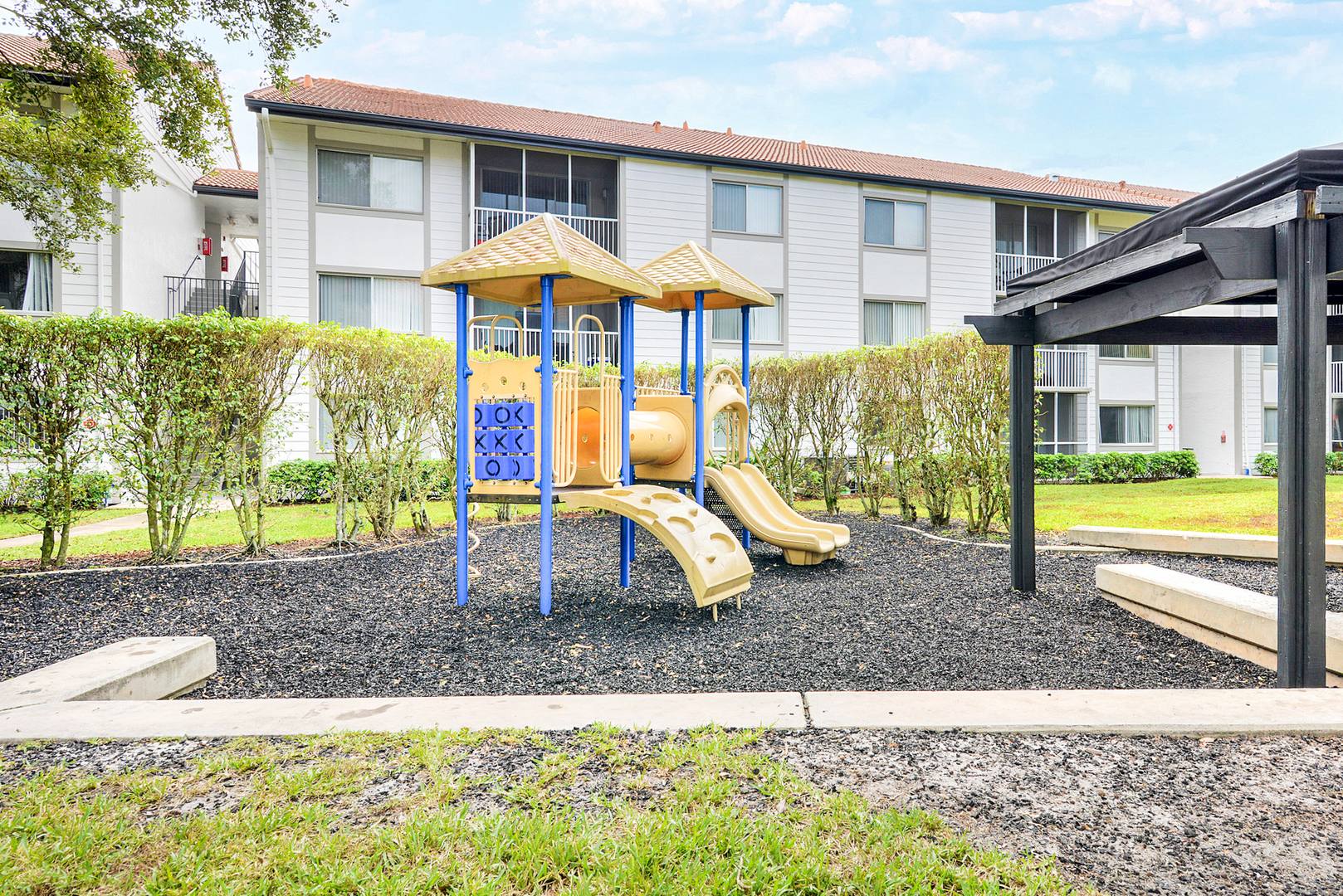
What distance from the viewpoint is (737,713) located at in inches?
116

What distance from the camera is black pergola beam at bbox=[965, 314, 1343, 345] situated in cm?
552

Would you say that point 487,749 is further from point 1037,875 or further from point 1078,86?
point 1078,86

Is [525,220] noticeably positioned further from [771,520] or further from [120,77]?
[771,520]

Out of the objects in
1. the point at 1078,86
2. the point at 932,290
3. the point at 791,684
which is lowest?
the point at 791,684

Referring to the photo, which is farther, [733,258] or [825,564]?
[733,258]

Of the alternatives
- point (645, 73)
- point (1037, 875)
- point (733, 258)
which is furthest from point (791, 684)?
point (645, 73)

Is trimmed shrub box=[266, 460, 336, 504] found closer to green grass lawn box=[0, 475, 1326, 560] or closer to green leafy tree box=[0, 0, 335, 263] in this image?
green grass lawn box=[0, 475, 1326, 560]

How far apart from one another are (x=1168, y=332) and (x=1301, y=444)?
2.57m

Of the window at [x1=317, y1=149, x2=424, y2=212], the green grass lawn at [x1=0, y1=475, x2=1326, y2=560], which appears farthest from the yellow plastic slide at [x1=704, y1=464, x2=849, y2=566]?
the window at [x1=317, y1=149, x2=424, y2=212]

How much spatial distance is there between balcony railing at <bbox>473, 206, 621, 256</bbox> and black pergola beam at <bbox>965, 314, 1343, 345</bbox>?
478 inches

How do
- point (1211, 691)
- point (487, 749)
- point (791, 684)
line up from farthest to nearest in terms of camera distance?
point (791, 684)
point (1211, 691)
point (487, 749)

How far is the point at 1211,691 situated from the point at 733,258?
16.6 m

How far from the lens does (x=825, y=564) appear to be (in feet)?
24.2

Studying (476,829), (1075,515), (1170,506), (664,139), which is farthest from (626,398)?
(664,139)
